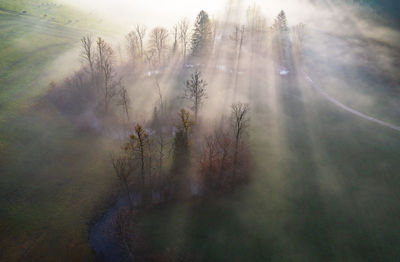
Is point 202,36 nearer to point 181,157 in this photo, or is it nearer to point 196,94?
point 196,94

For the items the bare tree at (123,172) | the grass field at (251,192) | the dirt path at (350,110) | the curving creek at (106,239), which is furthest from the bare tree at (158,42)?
the curving creek at (106,239)

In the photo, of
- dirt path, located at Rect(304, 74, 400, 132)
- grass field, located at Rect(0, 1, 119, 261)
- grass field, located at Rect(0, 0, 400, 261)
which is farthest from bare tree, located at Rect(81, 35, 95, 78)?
dirt path, located at Rect(304, 74, 400, 132)

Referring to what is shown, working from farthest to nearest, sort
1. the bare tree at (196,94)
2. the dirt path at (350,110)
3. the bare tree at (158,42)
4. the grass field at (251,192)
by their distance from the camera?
the bare tree at (158,42), the dirt path at (350,110), the bare tree at (196,94), the grass field at (251,192)

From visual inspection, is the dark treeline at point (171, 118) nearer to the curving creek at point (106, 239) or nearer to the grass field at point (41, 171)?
the curving creek at point (106, 239)

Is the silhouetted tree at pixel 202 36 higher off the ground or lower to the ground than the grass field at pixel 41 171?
higher

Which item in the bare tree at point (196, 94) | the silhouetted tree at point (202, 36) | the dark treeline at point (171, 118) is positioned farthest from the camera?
the silhouetted tree at point (202, 36)

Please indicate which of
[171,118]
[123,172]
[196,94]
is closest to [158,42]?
[171,118]

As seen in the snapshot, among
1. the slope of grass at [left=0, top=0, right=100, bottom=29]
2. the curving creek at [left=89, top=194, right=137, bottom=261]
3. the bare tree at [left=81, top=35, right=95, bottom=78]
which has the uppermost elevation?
the slope of grass at [left=0, top=0, right=100, bottom=29]

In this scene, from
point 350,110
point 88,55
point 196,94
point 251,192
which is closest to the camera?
point 251,192

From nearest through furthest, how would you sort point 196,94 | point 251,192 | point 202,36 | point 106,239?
point 106,239 → point 251,192 → point 196,94 → point 202,36

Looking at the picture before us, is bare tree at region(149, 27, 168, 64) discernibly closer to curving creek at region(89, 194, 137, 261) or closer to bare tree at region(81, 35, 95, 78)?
bare tree at region(81, 35, 95, 78)
